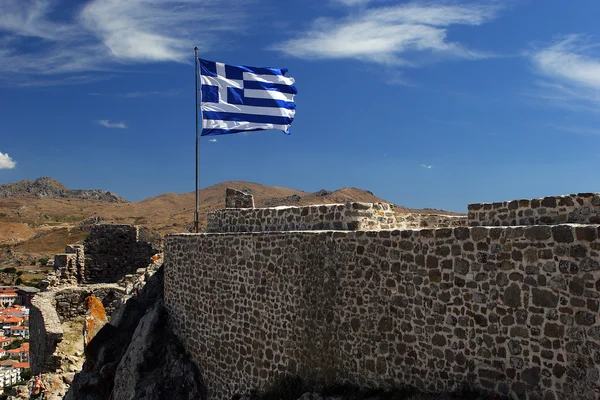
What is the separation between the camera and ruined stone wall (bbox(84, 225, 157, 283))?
80.3 ft

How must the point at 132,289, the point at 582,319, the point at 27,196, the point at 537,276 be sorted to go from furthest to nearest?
the point at 27,196 → the point at 132,289 → the point at 537,276 → the point at 582,319

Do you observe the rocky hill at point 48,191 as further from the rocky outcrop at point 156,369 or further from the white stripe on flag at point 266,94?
the rocky outcrop at point 156,369

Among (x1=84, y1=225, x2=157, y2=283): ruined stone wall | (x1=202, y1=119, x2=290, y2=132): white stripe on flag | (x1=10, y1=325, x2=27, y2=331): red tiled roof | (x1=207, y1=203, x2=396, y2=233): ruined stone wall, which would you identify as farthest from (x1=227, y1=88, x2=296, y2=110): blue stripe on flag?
(x1=10, y1=325, x2=27, y2=331): red tiled roof

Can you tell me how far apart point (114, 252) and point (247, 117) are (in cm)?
1247

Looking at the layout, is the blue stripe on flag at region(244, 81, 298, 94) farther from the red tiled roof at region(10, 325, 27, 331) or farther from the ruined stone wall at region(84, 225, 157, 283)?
the red tiled roof at region(10, 325, 27, 331)

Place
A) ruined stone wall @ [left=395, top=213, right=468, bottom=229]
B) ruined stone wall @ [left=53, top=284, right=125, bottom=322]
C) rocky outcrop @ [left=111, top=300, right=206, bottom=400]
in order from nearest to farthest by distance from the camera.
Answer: ruined stone wall @ [left=395, top=213, right=468, bottom=229], rocky outcrop @ [left=111, top=300, right=206, bottom=400], ruined stone wall @ [left=53, top=284, right=125, bottom=322]

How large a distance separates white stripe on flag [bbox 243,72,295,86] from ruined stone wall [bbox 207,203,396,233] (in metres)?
4.81

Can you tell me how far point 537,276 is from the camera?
22.3 feet

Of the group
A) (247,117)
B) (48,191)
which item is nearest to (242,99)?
(247,117)

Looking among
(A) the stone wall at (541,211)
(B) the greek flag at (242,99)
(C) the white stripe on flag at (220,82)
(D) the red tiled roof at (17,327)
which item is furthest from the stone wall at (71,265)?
(D) the red tiled roof at (17,327)

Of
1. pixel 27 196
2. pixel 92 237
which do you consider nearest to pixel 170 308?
pixel 92 237

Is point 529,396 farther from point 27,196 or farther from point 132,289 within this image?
point 27,196

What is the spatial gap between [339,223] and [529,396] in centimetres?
436

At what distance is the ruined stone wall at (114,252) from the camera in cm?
2447
